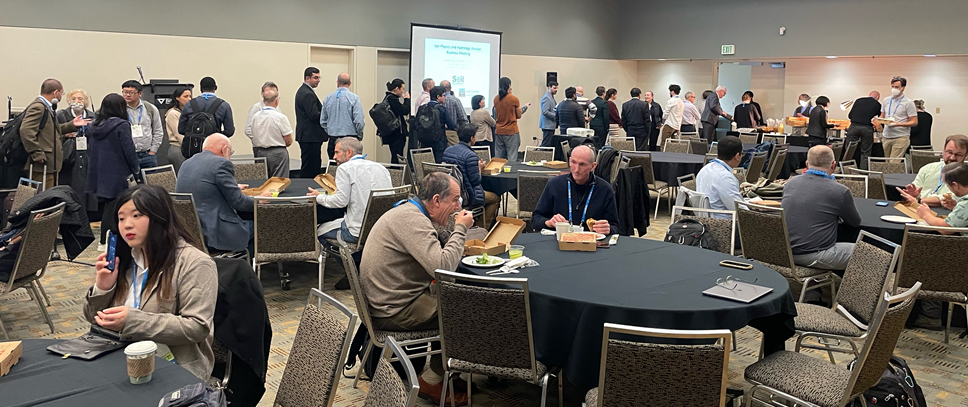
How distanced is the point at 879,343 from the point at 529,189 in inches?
175

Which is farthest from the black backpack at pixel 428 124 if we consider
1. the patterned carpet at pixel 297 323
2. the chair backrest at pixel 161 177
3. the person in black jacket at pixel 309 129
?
the chair backrest at pixel 161 177

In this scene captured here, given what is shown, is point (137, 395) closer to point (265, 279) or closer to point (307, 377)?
point (307, 377)

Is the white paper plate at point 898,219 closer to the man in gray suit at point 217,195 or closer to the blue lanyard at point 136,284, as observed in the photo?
the man in gray suit at point 217,195

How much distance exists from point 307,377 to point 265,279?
13.3 ft

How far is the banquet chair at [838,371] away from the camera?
2910 millimetres

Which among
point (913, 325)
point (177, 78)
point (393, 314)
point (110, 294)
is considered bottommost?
point (913, 325)

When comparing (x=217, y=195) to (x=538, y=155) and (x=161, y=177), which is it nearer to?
(x=161, y=177)

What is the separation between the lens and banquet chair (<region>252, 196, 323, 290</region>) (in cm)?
537

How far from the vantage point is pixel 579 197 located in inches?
204

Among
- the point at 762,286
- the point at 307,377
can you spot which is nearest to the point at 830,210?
the point at 762,286

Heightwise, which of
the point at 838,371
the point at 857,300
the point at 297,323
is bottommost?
the point at 297,323

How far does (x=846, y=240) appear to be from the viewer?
533cm

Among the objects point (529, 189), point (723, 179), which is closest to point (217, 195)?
point (529, 189)

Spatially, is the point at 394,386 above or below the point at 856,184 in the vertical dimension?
below
